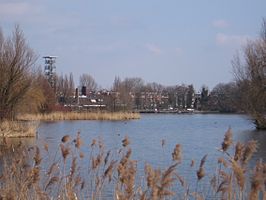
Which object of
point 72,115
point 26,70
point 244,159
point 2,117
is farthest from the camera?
point 72,115

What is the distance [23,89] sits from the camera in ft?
→ 100

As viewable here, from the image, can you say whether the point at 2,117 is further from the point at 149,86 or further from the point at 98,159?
the point at 149,86

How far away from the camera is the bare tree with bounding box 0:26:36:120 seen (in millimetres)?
29812

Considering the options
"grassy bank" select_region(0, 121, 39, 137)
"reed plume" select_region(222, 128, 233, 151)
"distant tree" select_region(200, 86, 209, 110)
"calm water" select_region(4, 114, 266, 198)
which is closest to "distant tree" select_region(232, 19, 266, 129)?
"calm water" select_region(4, 114, 266, 198)

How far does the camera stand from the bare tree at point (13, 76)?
2981cm

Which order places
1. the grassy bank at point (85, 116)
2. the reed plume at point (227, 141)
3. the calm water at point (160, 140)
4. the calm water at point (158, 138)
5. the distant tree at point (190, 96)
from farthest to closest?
the distant tree at point (190, 96) → the grassy bank at point (85, 116) → the calm water at point (158, 138) → the calm water at point (160, 140) → the reed plume at point (227, 141)

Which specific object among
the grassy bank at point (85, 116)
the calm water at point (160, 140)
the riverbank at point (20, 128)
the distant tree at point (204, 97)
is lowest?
the calm water at point (160, 140)

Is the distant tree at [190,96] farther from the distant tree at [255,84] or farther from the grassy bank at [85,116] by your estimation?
the distant tree at [255,84]

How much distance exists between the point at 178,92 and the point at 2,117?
8837 centimetres

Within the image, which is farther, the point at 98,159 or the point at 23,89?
the point at 23,89

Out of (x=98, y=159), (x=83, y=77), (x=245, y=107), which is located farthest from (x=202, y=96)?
(x=98, y=159)

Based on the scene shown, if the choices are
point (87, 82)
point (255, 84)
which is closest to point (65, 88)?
point (87, 82)

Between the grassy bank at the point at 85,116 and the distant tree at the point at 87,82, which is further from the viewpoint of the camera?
the distant tree at the point at 87,82

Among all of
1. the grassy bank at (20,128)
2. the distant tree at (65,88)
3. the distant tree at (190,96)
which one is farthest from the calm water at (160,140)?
the distant tree at (190,96)
